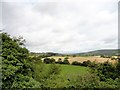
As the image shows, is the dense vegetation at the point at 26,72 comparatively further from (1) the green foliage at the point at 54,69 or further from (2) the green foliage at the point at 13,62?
(1) the green foliage at the point at 54,69

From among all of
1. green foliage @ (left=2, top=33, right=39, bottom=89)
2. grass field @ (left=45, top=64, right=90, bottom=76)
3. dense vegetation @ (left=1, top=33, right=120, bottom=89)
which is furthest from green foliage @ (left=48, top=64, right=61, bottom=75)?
green foliage @ (left=2, top=33, right=39, bottom=89)

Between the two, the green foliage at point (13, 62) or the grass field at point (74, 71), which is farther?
the grass field at point (74, 71)

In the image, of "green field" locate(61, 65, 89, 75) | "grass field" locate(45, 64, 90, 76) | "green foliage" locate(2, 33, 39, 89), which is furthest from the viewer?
"green field" locate(61, 65, 89, 75)

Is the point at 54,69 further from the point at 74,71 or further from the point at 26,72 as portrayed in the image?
the point at 26,72

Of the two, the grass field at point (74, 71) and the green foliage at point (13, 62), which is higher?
the green foliage at point (13, 62)

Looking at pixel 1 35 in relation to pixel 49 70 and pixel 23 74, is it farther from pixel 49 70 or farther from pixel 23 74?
pixel 49 70

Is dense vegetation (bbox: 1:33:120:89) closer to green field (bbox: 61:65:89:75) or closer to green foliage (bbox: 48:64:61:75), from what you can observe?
green field (bbox: 61:65:89:75)

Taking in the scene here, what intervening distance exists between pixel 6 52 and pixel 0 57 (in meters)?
0.27

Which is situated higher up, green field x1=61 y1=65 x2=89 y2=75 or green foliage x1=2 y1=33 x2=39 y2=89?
green foliage x1=2 y1=33 x2=39 y2=89

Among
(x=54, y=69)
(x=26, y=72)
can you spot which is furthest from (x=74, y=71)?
(x=26, y=72)

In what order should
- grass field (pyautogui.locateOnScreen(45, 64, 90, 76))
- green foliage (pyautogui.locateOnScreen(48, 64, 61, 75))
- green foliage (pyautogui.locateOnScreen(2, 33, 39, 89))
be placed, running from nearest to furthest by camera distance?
1. green foliage (pyautogui.locateOnScreen(2, 33, 39, 89))
2. grass field (pyautogui.locateOnScreen(45, 64, 90, 76))
3. green foliage (pyautogui.locateOnScreen(48, 64, 61, 75))

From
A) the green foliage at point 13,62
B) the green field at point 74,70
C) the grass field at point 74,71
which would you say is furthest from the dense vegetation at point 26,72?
the green field at point 74,70

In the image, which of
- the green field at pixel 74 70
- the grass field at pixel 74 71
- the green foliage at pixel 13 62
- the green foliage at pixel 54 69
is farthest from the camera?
the green foliage at pixel 54 69

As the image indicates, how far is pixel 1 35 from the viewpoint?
7328 millimetres
